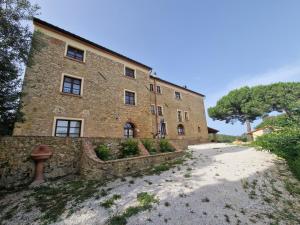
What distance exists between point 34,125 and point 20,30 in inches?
205

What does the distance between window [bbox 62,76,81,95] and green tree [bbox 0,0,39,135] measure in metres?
3.50

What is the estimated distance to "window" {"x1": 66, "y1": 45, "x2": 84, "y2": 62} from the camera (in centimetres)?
1183

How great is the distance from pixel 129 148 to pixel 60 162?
3440 millimetres

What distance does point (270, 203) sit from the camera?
4.43 meters

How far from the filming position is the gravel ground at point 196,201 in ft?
12.1

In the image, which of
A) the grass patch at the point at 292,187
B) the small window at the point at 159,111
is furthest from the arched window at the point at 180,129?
the grass patch at the point at 292,187

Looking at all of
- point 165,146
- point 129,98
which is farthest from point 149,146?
point 129,98

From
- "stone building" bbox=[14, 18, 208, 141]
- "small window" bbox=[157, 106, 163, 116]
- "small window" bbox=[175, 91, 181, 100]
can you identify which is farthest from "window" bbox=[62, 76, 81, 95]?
"small window" bbox=[175, 91, 181, 100]

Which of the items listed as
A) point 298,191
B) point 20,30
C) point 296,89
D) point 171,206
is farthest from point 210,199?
point 296,89

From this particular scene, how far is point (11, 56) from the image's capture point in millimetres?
6957

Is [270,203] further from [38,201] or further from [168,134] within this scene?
[168,134]

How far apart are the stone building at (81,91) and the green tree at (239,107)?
2431cm

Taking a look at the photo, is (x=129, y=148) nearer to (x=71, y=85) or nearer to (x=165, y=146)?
(x=165, y=146)

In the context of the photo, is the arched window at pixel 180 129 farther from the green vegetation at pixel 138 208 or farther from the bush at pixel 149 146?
the green vegetation at pixel 138 208
